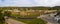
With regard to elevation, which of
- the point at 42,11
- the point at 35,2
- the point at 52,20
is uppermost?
the point at 35,2

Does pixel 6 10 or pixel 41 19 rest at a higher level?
pixel 6 10

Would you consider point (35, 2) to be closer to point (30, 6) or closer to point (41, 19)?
point (30, 6)

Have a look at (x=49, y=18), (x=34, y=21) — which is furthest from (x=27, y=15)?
(x=49, y=18)

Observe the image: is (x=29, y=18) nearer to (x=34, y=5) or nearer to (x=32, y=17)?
(x=32, y=17)

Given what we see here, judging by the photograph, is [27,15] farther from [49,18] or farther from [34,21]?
[49,18]

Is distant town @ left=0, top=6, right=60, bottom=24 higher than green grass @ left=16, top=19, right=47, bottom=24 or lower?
higher

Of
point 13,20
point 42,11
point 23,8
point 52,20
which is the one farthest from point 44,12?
point 13,20

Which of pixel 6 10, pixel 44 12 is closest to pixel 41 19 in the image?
pixel 44 12

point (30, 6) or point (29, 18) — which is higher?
point (30, 6)

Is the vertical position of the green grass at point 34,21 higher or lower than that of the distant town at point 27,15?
lower
